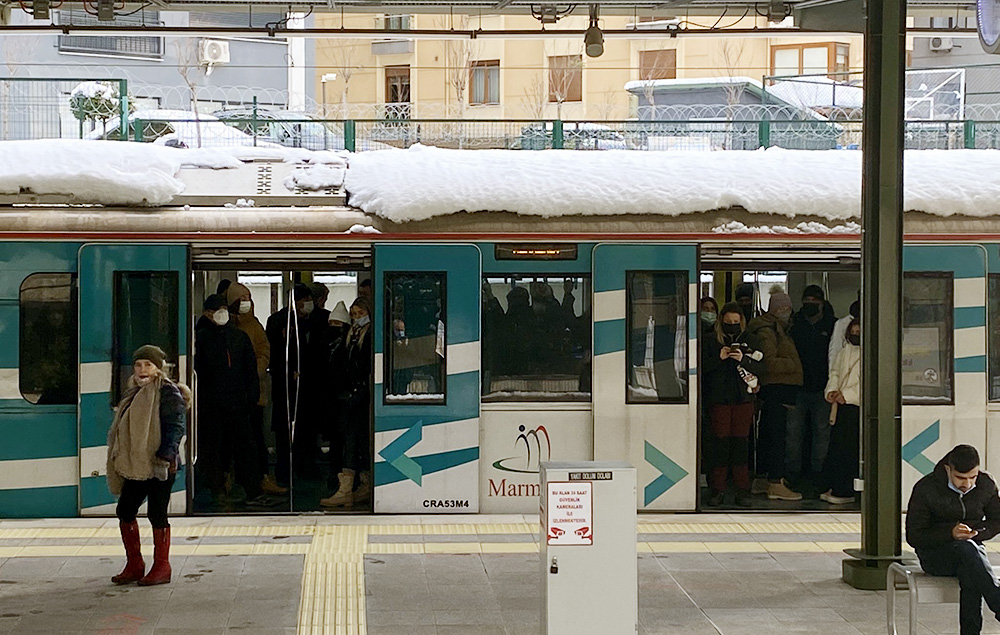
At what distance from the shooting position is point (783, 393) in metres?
11.8

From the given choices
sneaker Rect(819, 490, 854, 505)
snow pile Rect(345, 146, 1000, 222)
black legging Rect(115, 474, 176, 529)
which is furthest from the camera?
sneaker Rect(819, 490, 854, 505)

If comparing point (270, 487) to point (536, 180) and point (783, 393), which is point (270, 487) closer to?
point (536, 180)

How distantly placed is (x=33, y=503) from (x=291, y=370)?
2283 millimetres

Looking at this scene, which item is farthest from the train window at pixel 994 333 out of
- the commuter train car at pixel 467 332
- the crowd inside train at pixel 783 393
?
the crowd inside train at pixel 783 393

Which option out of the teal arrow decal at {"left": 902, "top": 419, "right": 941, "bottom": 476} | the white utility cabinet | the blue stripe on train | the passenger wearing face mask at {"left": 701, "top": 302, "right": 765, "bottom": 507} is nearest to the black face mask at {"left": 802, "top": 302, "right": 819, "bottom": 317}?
the passenger wearing face mask at {"left": 701, "top": 302, "right": 765, "bottom": 507}

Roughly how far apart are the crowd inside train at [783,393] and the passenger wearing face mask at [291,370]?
333 cm

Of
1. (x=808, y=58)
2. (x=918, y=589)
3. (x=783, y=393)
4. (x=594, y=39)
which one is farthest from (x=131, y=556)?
(x=808, y=58)

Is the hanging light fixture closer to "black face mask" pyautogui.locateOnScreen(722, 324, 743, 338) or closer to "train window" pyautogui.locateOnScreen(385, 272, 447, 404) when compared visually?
"train window" pyautogui.locateOnScreen(385, 272, 447, 404)

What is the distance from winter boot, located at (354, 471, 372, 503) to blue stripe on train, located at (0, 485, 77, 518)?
2319 millimetres

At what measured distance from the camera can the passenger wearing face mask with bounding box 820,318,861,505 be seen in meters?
11.6

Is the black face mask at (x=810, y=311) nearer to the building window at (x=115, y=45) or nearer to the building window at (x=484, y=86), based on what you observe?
the building window at (x=484, y=86)

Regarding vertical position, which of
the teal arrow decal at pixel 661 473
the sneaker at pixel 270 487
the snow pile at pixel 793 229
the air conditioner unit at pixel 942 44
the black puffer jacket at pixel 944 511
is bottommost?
the sneaker at pixel 270 487

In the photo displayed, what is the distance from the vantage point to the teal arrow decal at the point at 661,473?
1133 centimetres

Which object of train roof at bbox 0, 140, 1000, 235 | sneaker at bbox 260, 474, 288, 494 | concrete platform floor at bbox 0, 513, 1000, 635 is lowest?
concrete platform floor at bbox 0, 513, 1000, 635
